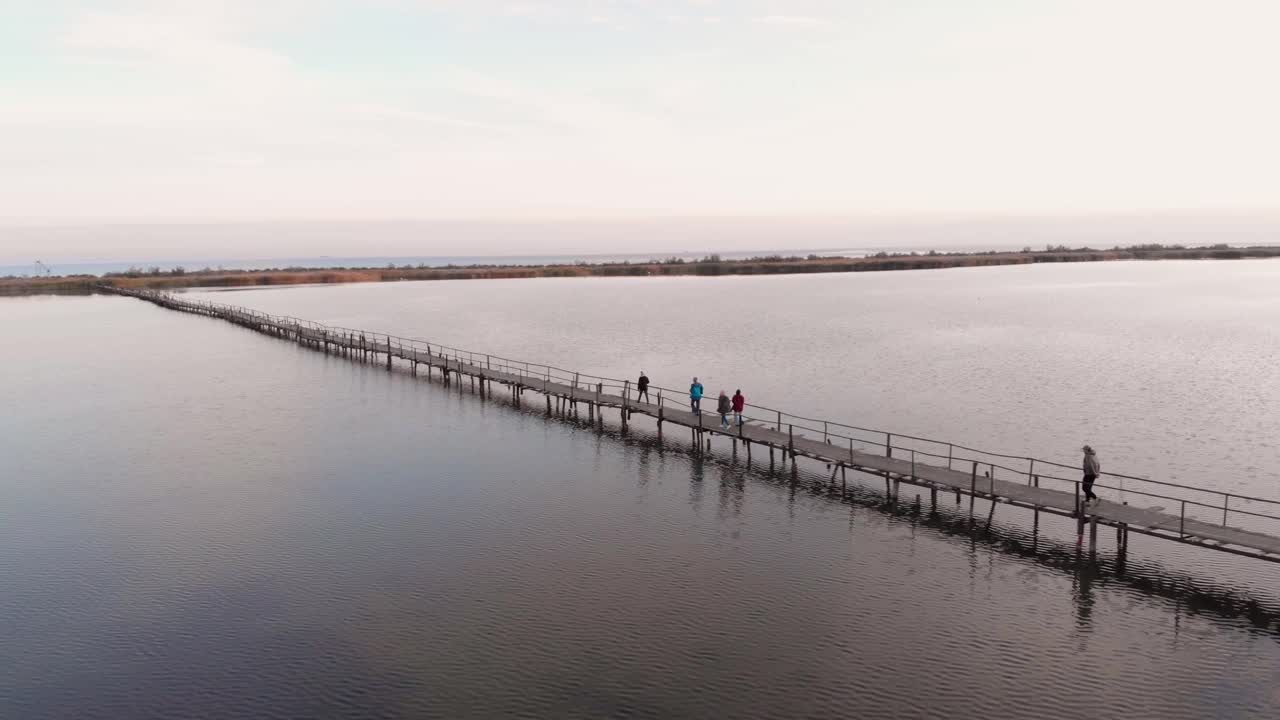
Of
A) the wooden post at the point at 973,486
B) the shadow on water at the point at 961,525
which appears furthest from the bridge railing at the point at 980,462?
the shadow on water at the point at 961,525

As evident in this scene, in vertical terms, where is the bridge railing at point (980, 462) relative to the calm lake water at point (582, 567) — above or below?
above

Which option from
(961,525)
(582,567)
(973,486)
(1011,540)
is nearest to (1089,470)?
(1011,540)

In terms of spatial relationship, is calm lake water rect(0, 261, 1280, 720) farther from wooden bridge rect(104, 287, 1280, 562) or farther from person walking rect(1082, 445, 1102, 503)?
person walking rect(1082, 445, 1102, 503)

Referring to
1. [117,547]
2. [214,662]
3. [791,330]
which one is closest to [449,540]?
[214,662]

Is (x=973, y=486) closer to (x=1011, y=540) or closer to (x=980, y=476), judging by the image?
(x=980, y=476)

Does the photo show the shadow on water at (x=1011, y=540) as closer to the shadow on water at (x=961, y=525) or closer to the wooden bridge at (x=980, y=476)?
the shadow on water at (x=961, y=525)
